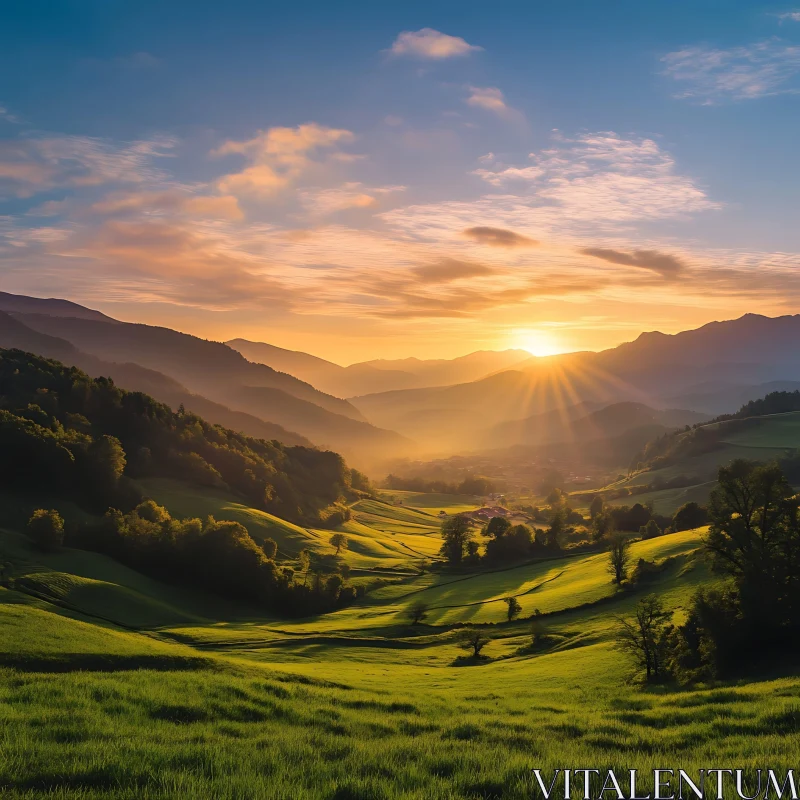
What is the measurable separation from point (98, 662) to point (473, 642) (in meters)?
41.1

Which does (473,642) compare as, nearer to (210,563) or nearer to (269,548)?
(210,563)

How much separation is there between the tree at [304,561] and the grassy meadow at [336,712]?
43.1 meters

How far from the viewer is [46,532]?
86.3 m

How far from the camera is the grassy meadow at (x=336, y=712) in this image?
12039 mm

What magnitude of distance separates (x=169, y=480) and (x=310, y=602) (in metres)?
81.2

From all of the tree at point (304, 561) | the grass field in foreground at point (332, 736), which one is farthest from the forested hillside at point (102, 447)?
the grass field in foreground at point (332, 736)

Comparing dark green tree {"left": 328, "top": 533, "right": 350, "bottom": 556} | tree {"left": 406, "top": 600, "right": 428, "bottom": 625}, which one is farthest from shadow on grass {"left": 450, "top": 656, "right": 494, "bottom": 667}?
dark green tree {"left": 328, "top": 533, "right": 350, "bottom": 556}

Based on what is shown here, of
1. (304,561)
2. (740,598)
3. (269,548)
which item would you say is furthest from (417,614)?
(740,598)

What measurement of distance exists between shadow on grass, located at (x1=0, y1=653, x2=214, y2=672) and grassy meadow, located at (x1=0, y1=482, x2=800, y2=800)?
145 mm

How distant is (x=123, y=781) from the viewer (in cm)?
1154

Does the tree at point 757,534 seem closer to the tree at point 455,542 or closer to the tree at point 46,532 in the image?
the tree at point 46,532

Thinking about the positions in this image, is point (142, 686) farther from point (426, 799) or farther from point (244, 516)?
point (244, 516)

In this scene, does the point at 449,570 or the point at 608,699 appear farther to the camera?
the point at 449,570

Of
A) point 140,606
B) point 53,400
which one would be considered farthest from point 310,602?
point 53,400
